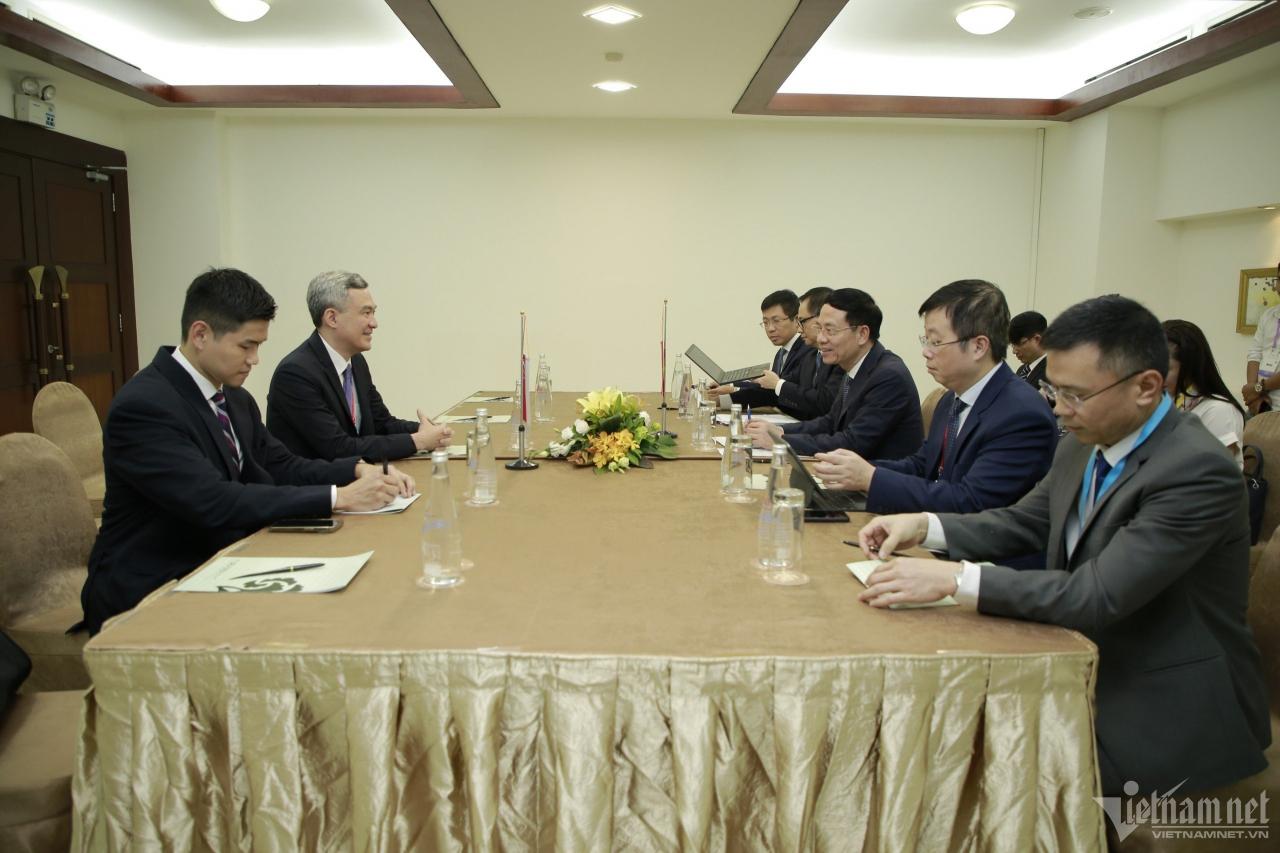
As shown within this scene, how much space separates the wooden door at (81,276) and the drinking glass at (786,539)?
17.7 ft

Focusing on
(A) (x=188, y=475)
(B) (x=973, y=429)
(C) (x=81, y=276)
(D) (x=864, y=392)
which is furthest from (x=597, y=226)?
(A) (x=188, y=475)

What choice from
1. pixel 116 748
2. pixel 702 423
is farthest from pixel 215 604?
pixel 702 423

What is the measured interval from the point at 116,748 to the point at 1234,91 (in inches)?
246

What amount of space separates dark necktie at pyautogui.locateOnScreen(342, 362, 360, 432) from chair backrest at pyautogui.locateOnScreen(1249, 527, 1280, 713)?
278 centimetres

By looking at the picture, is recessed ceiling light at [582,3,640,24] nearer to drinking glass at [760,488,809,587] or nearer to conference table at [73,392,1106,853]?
drinking glass at [760,488,809,587]

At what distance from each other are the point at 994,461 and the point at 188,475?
1917 millimetres

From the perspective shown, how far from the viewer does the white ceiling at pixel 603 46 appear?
4352mm

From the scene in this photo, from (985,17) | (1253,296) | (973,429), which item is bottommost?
(973,429)

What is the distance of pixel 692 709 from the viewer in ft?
4.35

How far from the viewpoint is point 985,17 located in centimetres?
475

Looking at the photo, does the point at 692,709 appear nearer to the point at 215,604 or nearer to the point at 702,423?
the point at 215,604

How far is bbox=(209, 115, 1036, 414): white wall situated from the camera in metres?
6.66

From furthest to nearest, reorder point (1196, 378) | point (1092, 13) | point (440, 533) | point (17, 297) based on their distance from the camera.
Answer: point (17, 297) < point (1092, 13) < point (1196, 378) < point (440, 533)

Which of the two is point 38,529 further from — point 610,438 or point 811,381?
point 811,381
